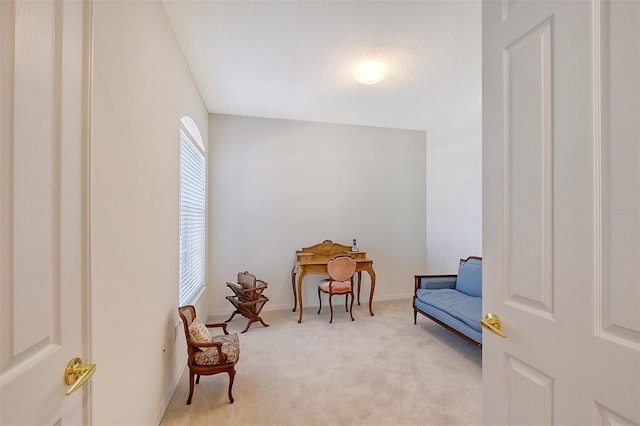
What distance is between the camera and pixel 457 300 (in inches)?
122

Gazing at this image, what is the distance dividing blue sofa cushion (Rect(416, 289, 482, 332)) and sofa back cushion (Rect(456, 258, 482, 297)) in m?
0.08

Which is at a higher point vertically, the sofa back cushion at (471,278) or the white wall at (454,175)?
the white wall at (454,175)

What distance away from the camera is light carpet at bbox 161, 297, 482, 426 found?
6.32 ft

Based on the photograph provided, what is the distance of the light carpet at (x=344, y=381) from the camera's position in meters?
1.93

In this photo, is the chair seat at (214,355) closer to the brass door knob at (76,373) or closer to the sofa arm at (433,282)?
the brass door knob at (76,373)

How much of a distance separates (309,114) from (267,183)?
3.95 ft

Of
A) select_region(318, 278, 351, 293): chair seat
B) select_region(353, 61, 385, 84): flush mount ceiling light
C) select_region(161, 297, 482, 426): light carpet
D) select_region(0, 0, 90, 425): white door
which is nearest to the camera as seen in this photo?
select_region(0, 0, 90, 425): white door

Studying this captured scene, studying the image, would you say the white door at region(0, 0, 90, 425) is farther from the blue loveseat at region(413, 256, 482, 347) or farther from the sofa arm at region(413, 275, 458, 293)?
the sofa arm at region(413, 275, 458, 293)

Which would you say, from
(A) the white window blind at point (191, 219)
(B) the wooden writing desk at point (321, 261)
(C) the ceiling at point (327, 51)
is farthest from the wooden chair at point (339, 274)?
(C) the ceiling at point (327, 51)

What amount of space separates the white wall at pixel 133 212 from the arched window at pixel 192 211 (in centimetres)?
47
